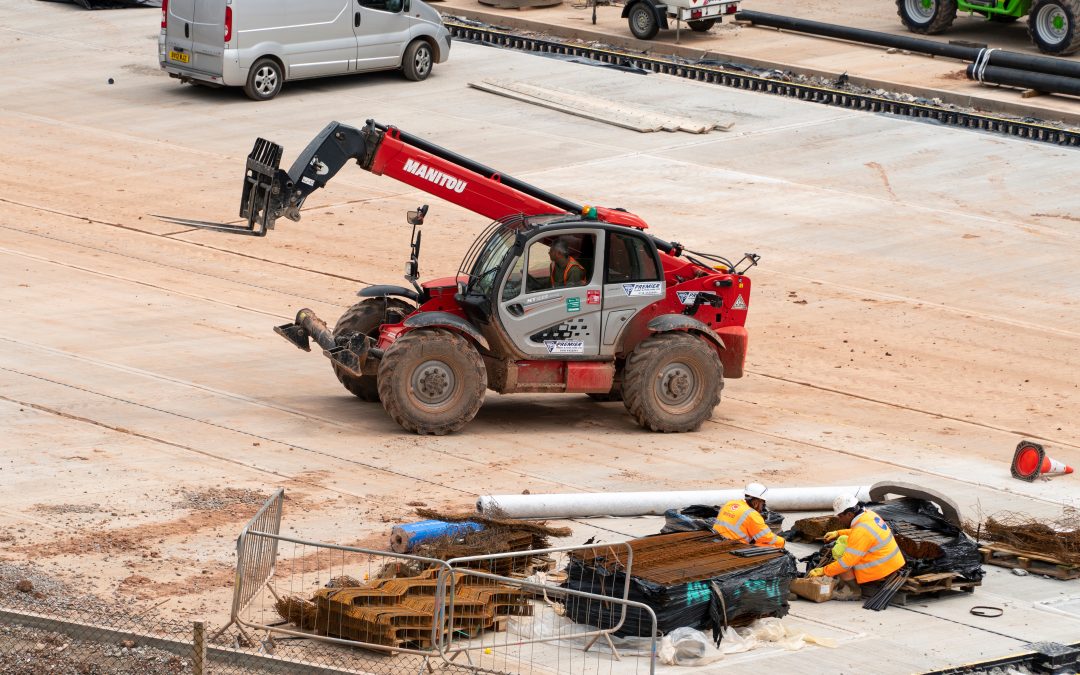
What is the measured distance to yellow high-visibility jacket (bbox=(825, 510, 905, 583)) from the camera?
1227 centimetres

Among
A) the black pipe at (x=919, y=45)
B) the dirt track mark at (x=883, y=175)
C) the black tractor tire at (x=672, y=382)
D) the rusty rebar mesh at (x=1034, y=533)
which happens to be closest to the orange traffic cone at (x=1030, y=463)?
the rusty rebar mesh at (x=1034, y=533)

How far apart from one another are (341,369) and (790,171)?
12.3 m

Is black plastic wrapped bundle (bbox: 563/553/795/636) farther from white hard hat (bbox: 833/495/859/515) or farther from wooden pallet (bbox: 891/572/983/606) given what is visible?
white hard hat (bbox: 833/495/859/515)

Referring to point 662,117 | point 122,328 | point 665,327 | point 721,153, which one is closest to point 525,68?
point 662,117

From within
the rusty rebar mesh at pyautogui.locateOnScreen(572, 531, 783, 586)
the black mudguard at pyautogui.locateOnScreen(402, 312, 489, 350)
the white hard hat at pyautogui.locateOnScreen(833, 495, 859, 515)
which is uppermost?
the black mudguard at pyautogui.locateOnScreen(402, 312, 489, 350)

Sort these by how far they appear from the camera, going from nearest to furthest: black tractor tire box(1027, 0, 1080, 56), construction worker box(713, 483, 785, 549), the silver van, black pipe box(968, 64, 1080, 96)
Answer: construction worker box(713, 483, 785, 549) → the silver van → black pipe box(968, 64, 1080, 96) → black tractor tire box(1027, 0, 1080, 56)


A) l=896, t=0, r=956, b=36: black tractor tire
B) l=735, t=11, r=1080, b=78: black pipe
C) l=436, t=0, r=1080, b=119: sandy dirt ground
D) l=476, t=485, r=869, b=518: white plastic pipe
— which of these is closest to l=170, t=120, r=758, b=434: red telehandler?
l=476, t=485, r=869, b=518: white plastic pipe

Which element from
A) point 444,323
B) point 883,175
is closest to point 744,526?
point 444,323

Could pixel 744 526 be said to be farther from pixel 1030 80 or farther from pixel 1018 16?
pixel 1018 16

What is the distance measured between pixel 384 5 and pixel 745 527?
20.8 meters

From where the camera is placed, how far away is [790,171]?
2736 cm

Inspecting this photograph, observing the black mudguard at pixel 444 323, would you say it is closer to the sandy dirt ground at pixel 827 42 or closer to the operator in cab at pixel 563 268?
the operator in cab at pixel 563 268

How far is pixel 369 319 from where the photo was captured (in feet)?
55.7

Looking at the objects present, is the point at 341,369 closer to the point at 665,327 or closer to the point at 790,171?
the point at 665,327
